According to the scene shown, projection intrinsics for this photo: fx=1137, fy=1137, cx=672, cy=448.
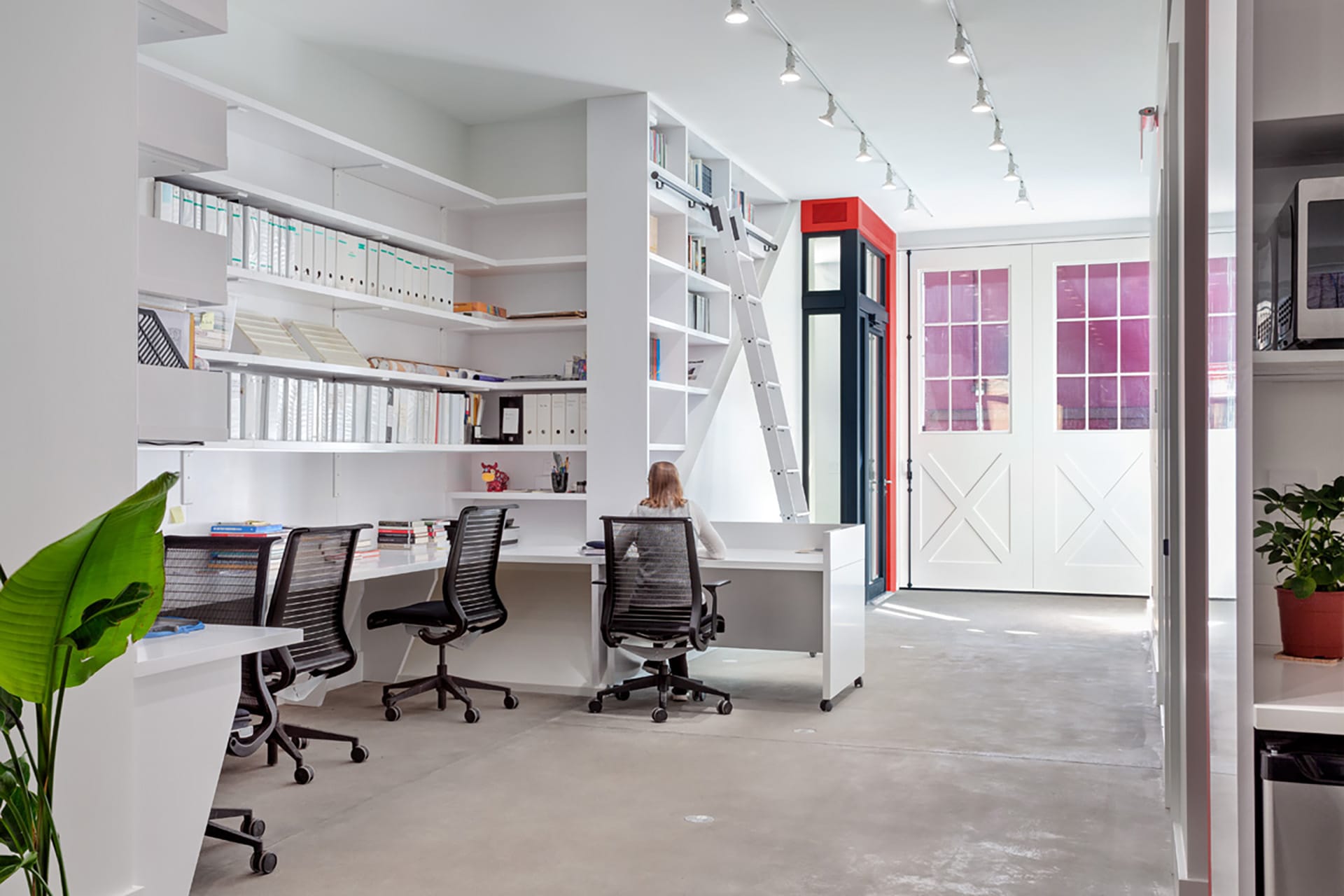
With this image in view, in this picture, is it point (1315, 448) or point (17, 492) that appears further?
point (17, 492)

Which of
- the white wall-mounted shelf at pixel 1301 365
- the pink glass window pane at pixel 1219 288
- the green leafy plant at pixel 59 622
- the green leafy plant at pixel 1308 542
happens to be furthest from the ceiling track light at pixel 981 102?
the green leafy plant at pixel 59 622

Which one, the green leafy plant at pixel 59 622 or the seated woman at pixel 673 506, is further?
the seated woman at pixel 673 506

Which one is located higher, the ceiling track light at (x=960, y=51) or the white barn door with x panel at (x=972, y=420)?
the ceiling track light at (x=960, y=51)

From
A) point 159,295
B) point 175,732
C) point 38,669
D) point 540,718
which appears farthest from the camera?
point 540,718

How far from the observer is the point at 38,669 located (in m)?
1.70

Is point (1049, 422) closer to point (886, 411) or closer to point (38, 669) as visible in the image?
point (886, 411)

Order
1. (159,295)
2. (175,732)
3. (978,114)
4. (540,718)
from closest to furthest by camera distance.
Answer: (175,732)
(159,295)
(540,718)
(978,114)

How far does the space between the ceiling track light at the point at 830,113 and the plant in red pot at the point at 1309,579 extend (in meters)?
4.54

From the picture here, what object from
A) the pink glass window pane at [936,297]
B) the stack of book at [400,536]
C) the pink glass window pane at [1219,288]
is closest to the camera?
the pink glass window pane at [1219,288]

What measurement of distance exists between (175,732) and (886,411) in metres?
7.94

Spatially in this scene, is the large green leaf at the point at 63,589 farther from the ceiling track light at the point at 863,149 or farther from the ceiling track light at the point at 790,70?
the ceiling track light at the point at 863,149

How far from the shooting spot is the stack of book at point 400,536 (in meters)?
5.69

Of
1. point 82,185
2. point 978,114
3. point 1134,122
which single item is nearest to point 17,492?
point 82,185

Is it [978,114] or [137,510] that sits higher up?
[978,114]
